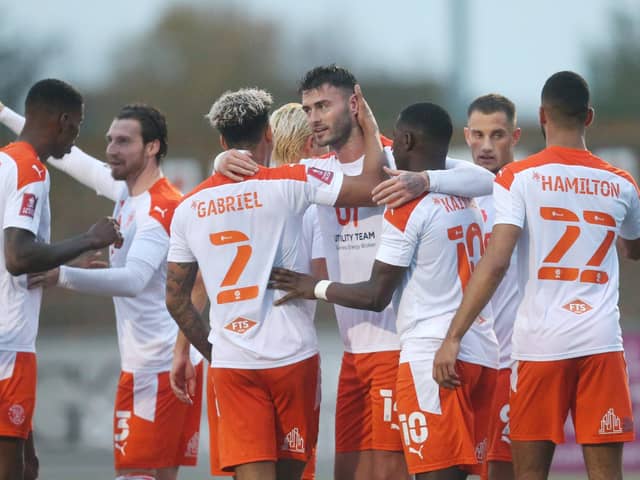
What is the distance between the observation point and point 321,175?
6.21m

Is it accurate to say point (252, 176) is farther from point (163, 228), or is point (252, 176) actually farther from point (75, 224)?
point (75, 224)

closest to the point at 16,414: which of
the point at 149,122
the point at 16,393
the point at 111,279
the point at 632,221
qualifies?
the point at 16,393

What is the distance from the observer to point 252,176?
6086mm

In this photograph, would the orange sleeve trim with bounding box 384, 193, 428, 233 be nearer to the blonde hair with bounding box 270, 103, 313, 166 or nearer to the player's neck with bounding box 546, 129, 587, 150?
the player's neck with bounding box 546, 129, 587, 150

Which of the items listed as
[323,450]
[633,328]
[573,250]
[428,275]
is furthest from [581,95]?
[633,328]

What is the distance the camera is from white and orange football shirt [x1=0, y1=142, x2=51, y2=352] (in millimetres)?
6547

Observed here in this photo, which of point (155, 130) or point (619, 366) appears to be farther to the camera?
point (155, 130)

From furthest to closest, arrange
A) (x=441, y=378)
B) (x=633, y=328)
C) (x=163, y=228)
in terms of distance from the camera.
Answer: (x=633, y=328), (x=163, y=228), (x=441, y=378)

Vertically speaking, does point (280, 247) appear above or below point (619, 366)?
above

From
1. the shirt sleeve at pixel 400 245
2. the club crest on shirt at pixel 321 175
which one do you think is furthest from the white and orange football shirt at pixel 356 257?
the shirt sleeve at pixel 400 245

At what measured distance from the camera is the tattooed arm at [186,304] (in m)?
6.30

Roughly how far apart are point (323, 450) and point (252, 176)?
8.25m

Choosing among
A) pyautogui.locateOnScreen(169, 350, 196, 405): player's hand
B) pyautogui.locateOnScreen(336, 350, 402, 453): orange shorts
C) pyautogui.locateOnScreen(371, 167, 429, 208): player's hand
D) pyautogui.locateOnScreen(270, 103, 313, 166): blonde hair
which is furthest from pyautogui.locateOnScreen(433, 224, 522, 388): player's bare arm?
pyautogui.locateOnScreen(169, 350, 196, 405): player's hand

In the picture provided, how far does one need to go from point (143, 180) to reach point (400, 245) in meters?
2.59
